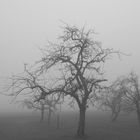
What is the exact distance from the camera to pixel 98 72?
2370 centimetres

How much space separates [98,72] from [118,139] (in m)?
7.30

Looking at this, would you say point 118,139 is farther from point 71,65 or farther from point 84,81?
point 71,65

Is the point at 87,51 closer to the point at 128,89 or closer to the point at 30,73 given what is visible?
the point at 30,73

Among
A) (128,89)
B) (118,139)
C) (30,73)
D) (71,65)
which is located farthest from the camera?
(128,89)

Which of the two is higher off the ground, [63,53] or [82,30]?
[82,30]

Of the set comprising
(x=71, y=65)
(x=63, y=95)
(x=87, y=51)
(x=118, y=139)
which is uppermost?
(x=87, y=51)

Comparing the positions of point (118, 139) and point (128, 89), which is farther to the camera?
point (128, 89)

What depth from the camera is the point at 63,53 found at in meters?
23.2

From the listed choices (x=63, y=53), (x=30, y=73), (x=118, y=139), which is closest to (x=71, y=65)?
(x=63, y=53)

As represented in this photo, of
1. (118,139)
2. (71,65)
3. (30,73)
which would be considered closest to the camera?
(118,139)

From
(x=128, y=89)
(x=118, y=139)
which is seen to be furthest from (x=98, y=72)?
(x=128, y=89)

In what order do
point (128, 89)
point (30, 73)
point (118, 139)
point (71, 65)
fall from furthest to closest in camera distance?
1. point (128, 89)
2. point (71, 65)
3. point (30, 73)
4. point (118, 139)

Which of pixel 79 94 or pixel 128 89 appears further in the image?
pixel 128 89

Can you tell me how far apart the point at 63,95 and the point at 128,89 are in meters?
16.4
